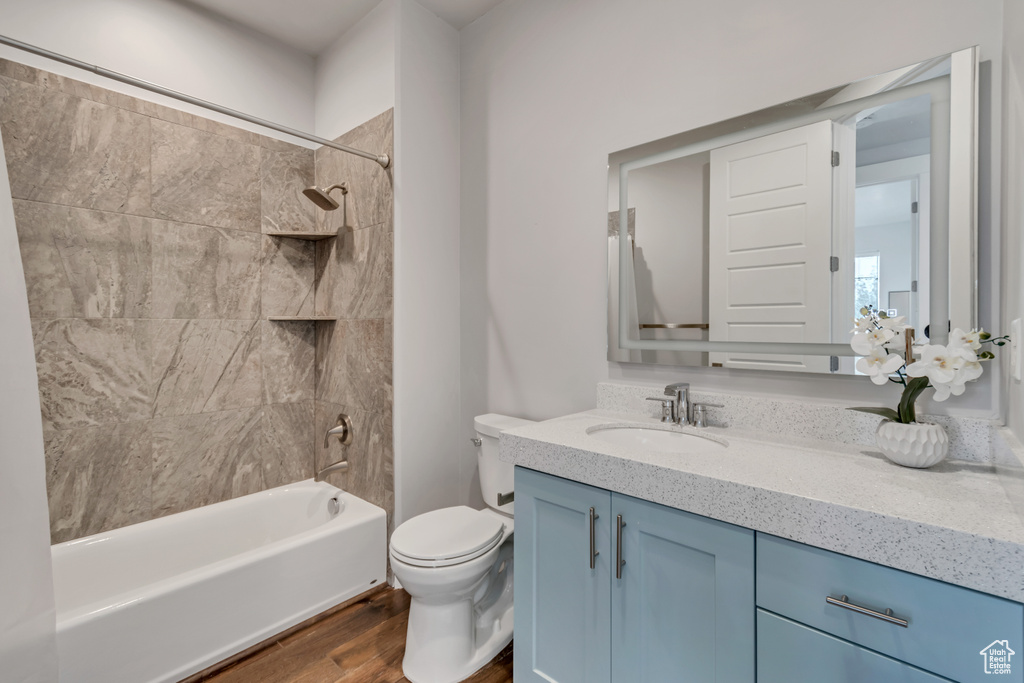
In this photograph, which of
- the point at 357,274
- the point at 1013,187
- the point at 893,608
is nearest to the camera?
the point at 893,608

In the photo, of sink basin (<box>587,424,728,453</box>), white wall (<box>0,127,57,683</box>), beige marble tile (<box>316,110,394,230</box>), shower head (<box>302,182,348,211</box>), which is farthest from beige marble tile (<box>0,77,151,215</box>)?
sink basin (<box>587,424,728,453</box>)

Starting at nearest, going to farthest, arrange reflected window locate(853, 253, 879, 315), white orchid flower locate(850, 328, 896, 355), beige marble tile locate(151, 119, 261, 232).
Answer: white orchid flower locate(850, 328, 896, 355)
reflected window locate(853, 253, 879, 315)
beige marble tile locate(151, 119, 261, 232)

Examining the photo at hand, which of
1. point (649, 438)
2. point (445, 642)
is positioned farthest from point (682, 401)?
point (445, 642)

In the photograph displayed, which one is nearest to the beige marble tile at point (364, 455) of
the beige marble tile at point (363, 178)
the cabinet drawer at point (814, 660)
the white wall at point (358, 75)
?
the beige marble tile at point (363, 178)

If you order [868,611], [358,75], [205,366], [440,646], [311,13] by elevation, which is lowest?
[440,646]

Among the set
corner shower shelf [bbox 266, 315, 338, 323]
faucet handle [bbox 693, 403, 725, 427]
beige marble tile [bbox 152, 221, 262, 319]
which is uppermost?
beige marble tile [bbox 152, 221, 262, 319]

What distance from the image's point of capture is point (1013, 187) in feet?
3.31

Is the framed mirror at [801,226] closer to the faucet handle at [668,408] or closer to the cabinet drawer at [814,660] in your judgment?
the faucet handle at [668,408]

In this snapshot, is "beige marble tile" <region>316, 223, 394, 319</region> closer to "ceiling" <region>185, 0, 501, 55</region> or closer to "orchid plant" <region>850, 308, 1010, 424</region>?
"ceiling" <region>185, 0, 501, 55</region>

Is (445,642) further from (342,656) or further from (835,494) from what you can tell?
(835,494)

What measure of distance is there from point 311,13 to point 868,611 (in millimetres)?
2918

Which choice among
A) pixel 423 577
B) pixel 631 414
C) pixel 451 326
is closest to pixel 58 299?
pixel 451 326

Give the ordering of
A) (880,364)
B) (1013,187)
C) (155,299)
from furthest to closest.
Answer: (155,299)
(880,364)
(1013,187)

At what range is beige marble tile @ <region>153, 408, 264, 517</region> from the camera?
2.12 m
